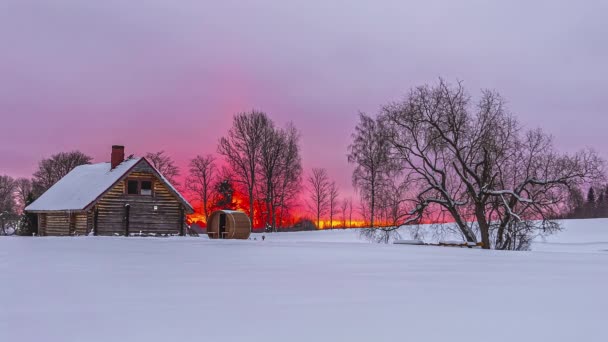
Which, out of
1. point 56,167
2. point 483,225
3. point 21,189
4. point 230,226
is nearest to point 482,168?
point 483,225

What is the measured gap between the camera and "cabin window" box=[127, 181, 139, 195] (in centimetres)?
4575

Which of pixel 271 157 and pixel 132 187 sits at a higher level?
pixel 271 157

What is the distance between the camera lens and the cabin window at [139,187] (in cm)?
4588

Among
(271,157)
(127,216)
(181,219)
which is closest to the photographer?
(127,216)

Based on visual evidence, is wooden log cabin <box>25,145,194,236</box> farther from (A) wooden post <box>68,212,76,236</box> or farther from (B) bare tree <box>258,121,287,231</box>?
(B) bare tree <box>258,121,287,231</box>

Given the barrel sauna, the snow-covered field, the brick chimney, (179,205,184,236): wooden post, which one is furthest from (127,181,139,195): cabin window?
the snow-covered field

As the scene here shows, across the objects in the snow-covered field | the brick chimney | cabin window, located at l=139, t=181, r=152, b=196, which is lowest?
the snow-covered field

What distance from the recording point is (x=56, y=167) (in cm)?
7769

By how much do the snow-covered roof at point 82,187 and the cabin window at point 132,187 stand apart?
1.14 meters

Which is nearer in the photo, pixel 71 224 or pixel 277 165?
pixel 71 224

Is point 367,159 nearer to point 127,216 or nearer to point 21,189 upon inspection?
point 127,216

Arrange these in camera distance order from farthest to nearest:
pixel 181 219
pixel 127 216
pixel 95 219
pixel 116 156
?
pixel 116 156 < pixel 181 219 < pixel 127 216 < pixel 95 219

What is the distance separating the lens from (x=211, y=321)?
7332 mm

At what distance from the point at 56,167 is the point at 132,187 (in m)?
37.1
